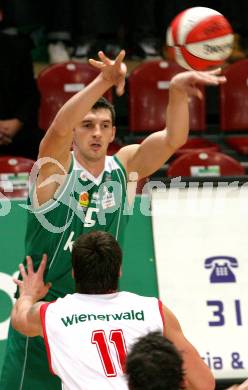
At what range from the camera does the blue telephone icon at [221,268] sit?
636 centimetres

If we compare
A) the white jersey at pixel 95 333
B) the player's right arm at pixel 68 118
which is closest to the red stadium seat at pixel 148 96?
the player's right arm at pixel 68 118

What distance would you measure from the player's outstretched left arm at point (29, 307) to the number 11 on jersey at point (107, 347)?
13.3 inches

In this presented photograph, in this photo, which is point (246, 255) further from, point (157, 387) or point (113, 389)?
point (157, 387)

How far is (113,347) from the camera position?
4105mm

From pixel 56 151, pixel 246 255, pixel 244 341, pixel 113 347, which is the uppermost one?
pixel 56 151

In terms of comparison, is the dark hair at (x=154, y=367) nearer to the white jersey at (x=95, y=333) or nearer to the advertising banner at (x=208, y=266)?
the white jersey at (x=95, y=333)

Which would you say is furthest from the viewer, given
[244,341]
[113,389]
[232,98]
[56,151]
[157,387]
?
[232,98]

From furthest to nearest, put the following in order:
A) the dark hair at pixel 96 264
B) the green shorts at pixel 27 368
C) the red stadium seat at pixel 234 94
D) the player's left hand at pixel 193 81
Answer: the red stadium seat at pixel 234 94 → the green shorts at pixel 27 368 → the player's left hand at pixel 193 81 → the dark hair at pixel 96 264

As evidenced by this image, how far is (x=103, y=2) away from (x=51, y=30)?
0.59 meters

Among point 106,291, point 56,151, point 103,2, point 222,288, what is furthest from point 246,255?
point 103,2

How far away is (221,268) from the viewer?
6.36 meters

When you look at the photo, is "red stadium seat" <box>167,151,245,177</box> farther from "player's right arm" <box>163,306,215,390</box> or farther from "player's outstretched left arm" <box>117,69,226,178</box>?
"player's right arm" <box>163,306,215,390</box>

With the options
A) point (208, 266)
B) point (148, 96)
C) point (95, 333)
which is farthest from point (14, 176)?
point (95, 333)

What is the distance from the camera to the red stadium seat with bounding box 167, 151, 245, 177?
7.54 m
